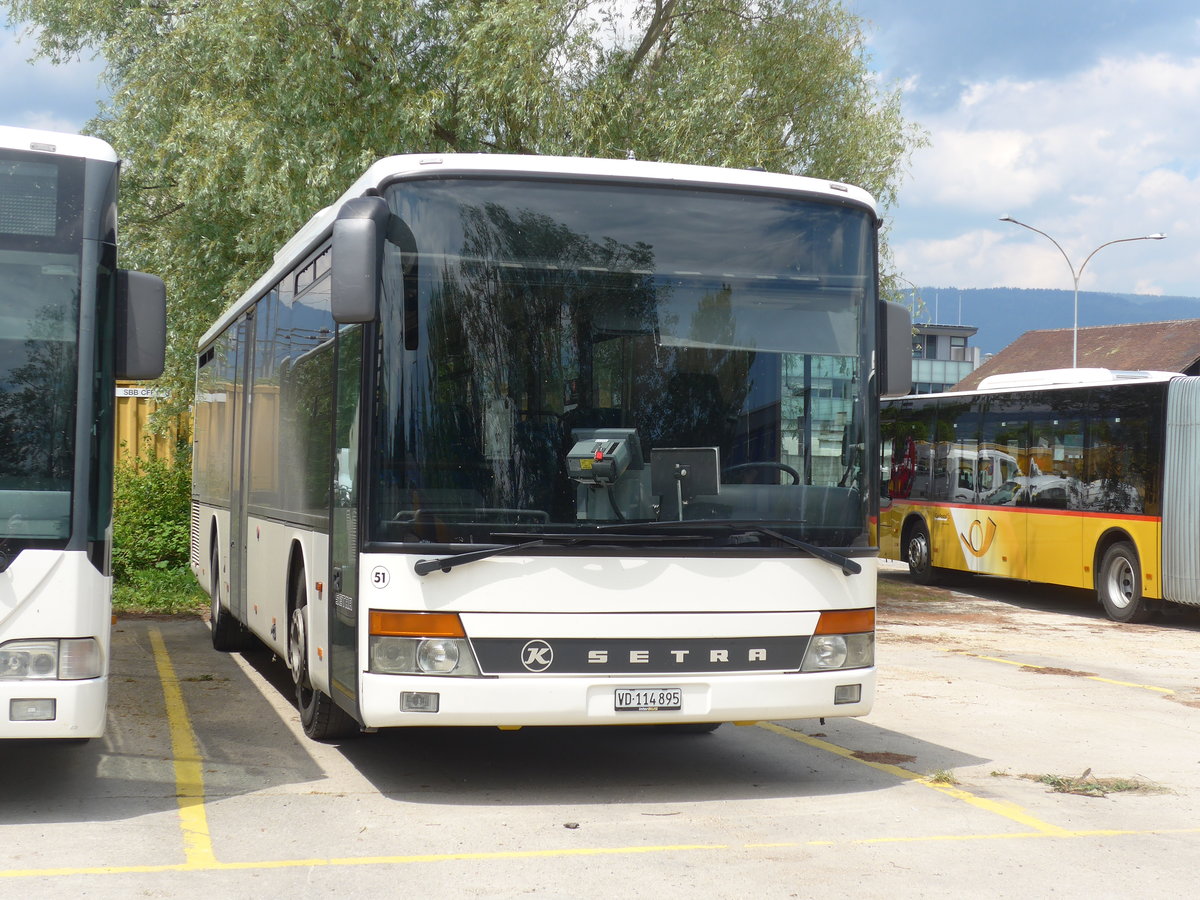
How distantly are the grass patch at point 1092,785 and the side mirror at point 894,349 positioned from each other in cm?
224

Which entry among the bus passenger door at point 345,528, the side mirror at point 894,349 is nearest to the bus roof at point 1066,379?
the side mirror at point 894,349

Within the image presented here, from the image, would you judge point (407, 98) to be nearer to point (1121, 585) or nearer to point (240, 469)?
point (240, 469)

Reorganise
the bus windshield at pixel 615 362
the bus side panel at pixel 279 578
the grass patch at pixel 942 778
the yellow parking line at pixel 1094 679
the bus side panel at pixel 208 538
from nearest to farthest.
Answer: the bus windshield at pixel 615 362 < the grass patch at pixel 942 778 < the bus side panel at pixel 279 578 < the yellow parking line at pixel 1094 679 < the bus side panel at pixel 208 538

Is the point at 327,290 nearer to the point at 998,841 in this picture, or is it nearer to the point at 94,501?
the point at 94,501

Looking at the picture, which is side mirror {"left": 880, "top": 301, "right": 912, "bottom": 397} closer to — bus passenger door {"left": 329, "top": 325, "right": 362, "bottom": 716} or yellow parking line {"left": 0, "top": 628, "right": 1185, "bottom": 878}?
yellow parking line {"left": 0, "top": 628, "right": 1185, "bottom": 878}

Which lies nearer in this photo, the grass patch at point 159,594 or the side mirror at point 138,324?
the side mirror at point 138,324

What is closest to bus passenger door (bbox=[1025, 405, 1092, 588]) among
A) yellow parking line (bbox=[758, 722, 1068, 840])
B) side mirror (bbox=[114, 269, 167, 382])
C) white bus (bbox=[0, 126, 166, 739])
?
yellow parking line (bbox=[758, 722, 1068, 840])

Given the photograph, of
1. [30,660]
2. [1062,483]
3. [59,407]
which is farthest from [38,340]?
[1062,483]

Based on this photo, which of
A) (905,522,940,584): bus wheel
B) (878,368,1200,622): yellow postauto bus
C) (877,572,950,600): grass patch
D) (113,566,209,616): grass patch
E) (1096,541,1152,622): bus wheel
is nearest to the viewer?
(113,566,209,616): grass patch

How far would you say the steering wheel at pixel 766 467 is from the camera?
732cm

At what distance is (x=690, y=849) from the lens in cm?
635

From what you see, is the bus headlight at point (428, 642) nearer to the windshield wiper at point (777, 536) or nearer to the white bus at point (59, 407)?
the windshield wiper at point (777, 536)

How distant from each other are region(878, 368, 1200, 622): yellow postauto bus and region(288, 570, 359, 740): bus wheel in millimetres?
11916

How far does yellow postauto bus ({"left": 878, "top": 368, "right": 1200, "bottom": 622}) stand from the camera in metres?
17.7
